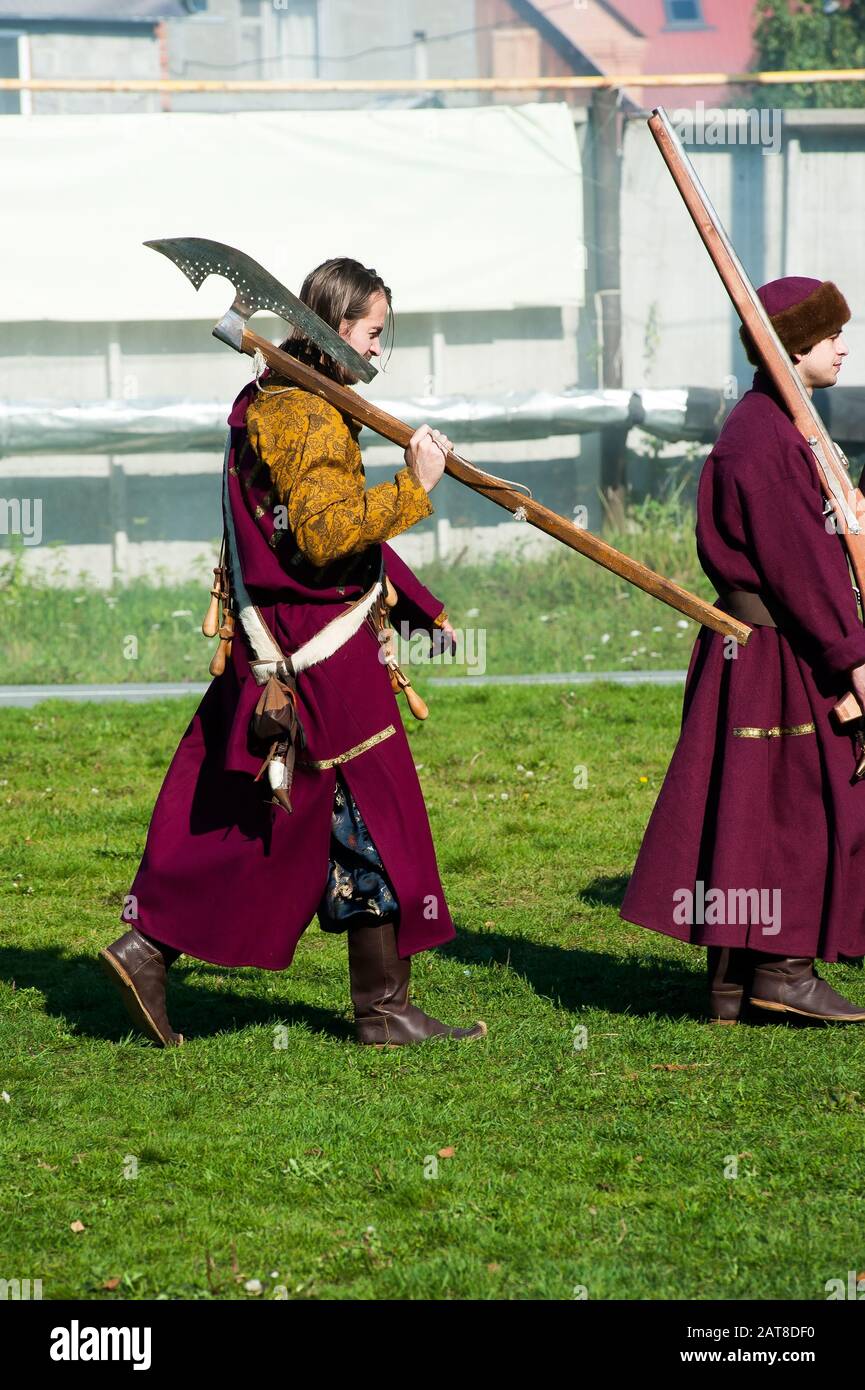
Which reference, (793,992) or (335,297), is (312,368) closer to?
(335,297)

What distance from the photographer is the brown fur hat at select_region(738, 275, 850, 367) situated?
15.8ft

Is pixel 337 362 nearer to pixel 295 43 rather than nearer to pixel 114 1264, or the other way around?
pixel 114 1264

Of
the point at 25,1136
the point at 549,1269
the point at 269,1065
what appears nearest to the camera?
the point at 549,1269

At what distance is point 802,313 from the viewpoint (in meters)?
4.81

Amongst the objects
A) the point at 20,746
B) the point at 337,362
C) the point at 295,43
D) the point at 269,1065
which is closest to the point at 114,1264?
the point at 269,1065

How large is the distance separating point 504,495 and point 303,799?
3.04ft

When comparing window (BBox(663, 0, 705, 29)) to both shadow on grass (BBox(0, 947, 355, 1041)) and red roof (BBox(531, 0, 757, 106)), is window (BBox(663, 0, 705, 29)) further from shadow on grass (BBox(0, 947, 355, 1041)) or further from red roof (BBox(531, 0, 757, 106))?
shadow on grass (BBox(0, 947, 355, 1041))

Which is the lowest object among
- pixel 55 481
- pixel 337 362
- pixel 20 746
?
pixel 20 746

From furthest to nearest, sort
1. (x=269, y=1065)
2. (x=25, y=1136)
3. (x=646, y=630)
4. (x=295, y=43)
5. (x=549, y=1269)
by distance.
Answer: (x=295, y=43) → (x=646, y=630) → (x=269, y=1065) → (x=25, y=1136) → (x=549, y=1269)

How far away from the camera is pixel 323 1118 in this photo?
4.29 meters

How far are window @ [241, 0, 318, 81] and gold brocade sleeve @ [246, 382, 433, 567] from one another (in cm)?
907

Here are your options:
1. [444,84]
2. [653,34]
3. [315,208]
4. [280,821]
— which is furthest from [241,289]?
[653,34]

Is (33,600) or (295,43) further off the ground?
(295,43)

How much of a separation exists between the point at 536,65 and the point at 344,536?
33.5 ft
